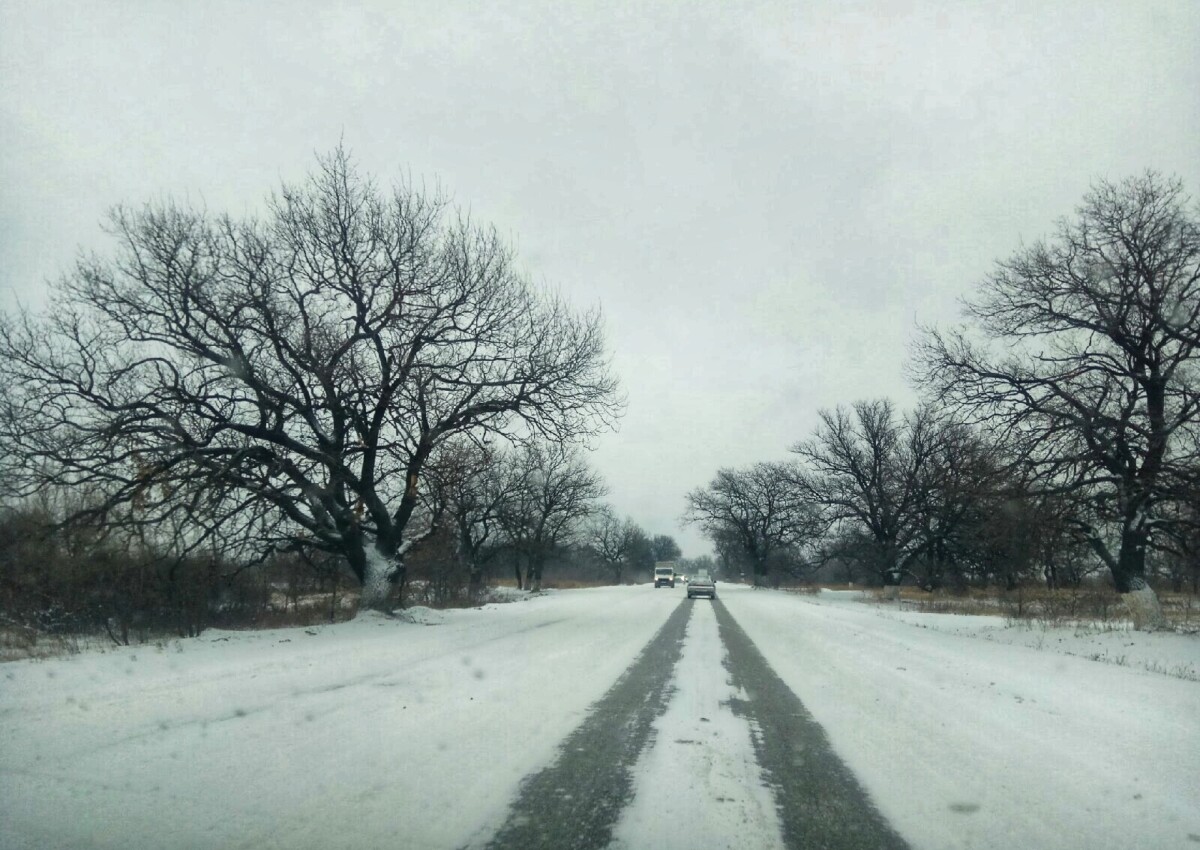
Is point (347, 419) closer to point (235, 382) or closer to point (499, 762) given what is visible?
point (235, 382)

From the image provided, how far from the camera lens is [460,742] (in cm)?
707

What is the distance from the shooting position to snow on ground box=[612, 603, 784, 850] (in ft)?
16.0

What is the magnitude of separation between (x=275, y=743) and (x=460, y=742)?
1.58m

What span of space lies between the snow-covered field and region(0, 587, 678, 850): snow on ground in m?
0.02

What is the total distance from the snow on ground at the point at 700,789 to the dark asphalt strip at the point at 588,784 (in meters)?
0.12

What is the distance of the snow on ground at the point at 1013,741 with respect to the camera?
5.26 m

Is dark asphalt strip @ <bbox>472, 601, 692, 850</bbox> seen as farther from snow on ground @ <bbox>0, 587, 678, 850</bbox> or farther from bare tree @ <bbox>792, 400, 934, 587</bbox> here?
bare tree @ <bbox>792, 400, 934, 587</bbox>

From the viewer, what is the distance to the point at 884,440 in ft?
174

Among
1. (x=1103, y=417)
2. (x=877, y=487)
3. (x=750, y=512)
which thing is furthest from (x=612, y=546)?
(x=1103, y=417)

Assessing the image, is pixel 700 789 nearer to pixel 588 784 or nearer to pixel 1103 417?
pixel 588 784

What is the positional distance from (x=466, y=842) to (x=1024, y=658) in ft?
45.1

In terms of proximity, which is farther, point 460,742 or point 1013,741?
point 1013,741

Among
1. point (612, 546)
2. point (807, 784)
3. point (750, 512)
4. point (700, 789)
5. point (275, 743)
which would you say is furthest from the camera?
point (612, 546)

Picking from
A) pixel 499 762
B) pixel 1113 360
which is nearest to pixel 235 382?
pixel 499 762
